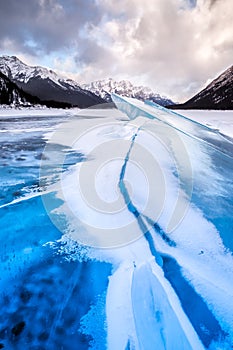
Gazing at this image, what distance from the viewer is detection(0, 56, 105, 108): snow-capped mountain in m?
158

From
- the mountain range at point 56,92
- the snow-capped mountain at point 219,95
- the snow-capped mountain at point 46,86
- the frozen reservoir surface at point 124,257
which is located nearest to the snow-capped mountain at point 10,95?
the mountain range at point 56,92

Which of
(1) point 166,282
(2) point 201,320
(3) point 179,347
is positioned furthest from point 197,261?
(3) point 179,347

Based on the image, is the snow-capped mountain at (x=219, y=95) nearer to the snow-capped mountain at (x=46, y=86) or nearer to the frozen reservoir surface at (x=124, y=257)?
the frozen reservoir surface at (x=124, y=257)

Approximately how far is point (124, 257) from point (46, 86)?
18616cm

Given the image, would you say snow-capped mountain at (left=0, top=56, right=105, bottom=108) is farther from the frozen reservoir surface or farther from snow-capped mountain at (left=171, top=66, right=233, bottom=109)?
the frozen reservoir surface

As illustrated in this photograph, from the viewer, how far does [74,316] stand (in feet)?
4.34

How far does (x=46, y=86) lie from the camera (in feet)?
566

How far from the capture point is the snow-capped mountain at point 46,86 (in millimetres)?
157625

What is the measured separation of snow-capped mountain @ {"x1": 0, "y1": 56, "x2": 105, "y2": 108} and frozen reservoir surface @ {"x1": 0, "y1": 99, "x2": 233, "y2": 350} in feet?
497

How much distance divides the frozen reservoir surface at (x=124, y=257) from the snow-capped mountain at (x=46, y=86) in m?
151

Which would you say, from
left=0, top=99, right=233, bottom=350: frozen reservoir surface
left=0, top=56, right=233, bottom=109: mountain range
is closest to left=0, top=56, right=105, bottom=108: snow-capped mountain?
left=0, top=56, right=233, bottom=109: mountain range

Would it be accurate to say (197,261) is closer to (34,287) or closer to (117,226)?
(117,226)

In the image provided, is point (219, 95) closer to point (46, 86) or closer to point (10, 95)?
point (10, 95)

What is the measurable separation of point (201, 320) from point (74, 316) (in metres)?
0.61
